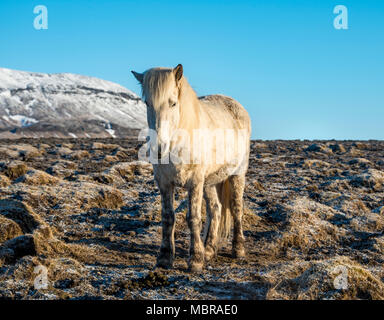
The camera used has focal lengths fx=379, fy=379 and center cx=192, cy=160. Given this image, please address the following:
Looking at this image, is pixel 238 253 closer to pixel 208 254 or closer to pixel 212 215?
pixel 208 254

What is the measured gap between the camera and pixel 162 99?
207 inches

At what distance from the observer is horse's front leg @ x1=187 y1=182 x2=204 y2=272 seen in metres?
5.99

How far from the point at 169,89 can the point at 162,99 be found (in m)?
0.19

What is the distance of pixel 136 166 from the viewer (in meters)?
14.2

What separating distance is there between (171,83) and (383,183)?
408 inches

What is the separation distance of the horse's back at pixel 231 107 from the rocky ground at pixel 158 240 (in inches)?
101

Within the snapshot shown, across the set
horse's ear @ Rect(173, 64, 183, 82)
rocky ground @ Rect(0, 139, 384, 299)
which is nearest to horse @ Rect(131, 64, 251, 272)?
horse's ear @ Rect(173, 64, 183, 82)

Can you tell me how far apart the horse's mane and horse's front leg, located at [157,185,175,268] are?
3.61 ft

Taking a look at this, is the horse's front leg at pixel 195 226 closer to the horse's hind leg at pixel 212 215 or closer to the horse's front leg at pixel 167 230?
the horse's front leg at pixel 167 230

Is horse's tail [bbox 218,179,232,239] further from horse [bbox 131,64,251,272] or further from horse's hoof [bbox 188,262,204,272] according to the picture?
horse's hoof [bbox 188,262,204,272]

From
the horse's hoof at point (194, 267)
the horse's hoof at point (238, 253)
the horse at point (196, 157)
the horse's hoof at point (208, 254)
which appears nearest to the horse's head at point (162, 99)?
the horse at point (196, 157)

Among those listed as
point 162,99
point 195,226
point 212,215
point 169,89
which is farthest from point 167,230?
point 169,89
